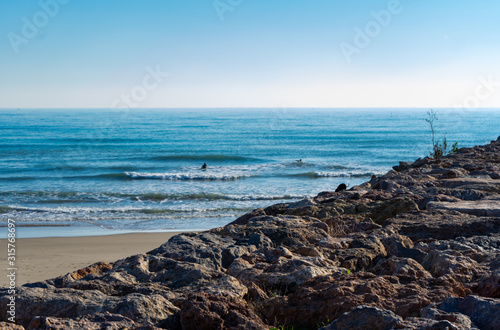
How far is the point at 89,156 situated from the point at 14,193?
1524 centimetres

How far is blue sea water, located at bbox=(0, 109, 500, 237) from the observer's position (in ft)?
53.3

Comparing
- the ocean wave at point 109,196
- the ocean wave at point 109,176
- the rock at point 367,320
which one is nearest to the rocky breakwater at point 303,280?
the rock at point 367,320

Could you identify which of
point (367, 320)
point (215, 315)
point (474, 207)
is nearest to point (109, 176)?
point (474, 207)

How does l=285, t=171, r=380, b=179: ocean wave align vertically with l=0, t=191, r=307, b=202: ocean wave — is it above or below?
above

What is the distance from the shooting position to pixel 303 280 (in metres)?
3.36

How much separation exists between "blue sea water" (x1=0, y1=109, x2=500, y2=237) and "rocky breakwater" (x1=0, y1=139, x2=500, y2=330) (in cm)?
1010

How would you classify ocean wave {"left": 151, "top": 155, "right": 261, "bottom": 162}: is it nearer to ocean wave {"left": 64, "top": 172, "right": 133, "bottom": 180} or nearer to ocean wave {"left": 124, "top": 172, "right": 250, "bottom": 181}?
ocean wave {"left": 124, "top": 172, "right": 250, "bottom": 181}

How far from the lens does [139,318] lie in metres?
2.83

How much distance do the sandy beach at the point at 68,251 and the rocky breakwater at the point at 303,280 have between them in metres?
6.28

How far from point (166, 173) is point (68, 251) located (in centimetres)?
1716

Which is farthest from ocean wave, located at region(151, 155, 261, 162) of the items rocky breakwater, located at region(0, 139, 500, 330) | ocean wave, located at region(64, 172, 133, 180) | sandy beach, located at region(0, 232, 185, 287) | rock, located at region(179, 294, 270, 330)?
rock, located at region(179, 294, 270, 330)

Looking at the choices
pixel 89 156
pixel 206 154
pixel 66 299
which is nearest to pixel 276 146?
pixel 206 154

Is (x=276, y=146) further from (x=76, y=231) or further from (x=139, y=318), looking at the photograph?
(x=139, y=318)

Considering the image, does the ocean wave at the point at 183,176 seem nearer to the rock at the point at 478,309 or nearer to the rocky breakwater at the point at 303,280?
the rocky breakwater at the point at 303,280
